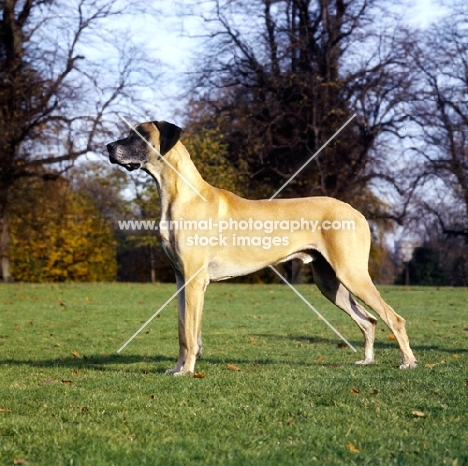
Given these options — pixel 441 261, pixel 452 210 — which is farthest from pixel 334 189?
pixel 441 261

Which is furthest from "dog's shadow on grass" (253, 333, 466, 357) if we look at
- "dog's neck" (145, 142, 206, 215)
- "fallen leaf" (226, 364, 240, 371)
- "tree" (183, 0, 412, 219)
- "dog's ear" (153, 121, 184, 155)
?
"tree" (183, 0, 412, 219)

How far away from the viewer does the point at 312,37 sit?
30.5 meters

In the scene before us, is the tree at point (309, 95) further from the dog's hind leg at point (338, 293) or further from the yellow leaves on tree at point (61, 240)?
the dog's hind leg at point (338, 293)

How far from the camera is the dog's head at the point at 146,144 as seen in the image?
21.9 ft

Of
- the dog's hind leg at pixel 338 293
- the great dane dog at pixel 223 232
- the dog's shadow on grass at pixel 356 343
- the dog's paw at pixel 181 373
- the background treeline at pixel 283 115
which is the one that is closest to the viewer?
the dog's paw at pixel 181 373

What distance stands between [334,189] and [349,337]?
20632mm

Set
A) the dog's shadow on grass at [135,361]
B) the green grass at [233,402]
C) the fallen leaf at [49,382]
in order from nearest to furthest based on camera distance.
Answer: the green grass at [233,402]
the fallen leaf at [49,382]
the dog's shadow on grass at [135,361]

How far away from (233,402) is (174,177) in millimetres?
2587

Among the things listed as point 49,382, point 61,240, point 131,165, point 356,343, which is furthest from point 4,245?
point 49,382

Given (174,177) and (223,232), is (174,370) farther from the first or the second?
(174,177)

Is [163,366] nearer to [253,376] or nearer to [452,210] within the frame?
[253,376]

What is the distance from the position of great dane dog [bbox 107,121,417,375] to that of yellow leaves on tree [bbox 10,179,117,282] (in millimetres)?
23319

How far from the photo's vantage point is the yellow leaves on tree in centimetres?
3031

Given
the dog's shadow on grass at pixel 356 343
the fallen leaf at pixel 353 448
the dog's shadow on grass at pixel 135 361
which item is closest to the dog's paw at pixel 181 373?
the dog's shadow on grass at pixel 135 361
